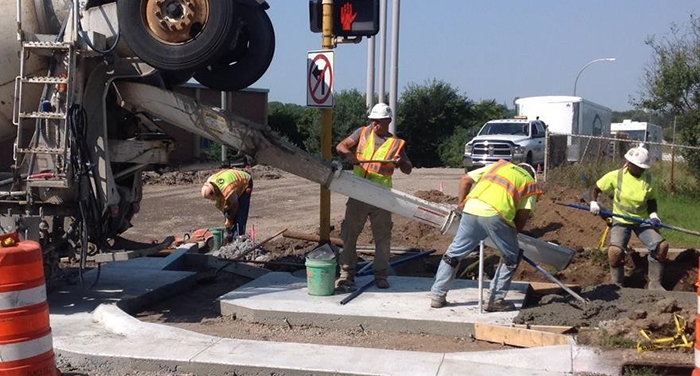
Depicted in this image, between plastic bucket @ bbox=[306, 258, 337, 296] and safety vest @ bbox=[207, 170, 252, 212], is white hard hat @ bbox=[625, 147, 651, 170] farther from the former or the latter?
safety vest @ bbox=[207, 170, 252, 212]

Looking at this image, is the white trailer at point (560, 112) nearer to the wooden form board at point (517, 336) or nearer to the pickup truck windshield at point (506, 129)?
the pickup truck windshield at point (506, 129)

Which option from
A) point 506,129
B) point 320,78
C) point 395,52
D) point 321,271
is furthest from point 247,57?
point 506,129

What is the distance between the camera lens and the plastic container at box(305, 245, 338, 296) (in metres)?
8.13

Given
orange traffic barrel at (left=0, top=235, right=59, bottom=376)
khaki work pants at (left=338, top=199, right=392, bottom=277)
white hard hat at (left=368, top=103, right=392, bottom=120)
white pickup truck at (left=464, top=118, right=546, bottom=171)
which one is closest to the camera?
orange traffic barrel at (left=0, top=235, right=59, bottom=376)

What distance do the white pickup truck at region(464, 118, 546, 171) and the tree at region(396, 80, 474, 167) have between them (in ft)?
59.0

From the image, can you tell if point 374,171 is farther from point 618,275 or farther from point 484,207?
point 618,275

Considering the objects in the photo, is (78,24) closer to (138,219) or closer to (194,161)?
(138,219)

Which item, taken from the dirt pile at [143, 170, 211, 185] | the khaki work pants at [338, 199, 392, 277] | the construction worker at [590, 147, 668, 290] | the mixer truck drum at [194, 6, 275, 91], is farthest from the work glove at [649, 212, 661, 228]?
the dirt pile at [143, 170, 211, 185]

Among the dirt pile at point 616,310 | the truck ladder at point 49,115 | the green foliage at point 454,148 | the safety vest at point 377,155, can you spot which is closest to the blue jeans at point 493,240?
the dirt pile at point 616,310

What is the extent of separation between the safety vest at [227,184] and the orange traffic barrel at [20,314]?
18.8 feet

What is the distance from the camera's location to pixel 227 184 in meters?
11.3

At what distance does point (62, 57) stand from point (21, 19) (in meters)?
0.56

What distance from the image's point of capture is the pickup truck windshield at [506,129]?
2803 centimetres

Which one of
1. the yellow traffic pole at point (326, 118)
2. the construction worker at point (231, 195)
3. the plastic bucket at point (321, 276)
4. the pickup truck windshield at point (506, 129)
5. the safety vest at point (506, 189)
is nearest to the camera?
the safety vest at point (506, 189)
